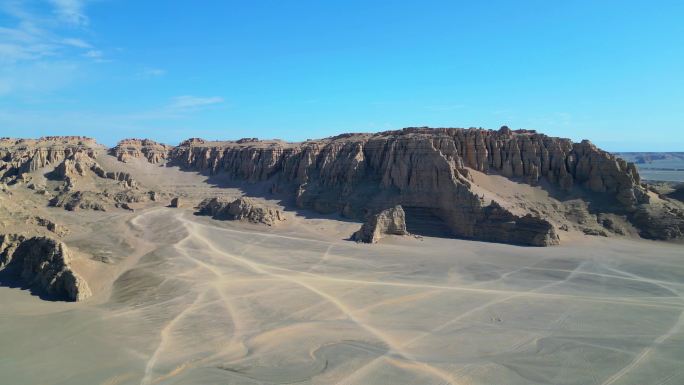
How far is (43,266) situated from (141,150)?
58108 millimetres

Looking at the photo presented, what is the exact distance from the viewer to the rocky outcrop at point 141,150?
2790 inches

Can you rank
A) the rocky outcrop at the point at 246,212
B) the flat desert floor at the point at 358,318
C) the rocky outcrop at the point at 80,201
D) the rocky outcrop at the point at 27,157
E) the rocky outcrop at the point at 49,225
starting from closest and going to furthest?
the flat desert floor at the point at 358,318 → the rocky outcrop at the point at 49,225 → the rocky outcrop at the point at 246,212 → the rocky outcrop at the point at 80,201 → the rocky outcrop at the point at 27,157

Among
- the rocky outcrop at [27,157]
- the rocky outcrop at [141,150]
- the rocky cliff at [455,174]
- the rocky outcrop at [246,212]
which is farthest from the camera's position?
the rocky outcrop at [141,150]

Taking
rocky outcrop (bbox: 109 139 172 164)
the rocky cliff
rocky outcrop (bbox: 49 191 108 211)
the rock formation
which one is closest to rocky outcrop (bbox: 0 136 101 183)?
the rock formation

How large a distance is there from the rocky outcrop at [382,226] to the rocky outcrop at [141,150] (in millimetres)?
48896

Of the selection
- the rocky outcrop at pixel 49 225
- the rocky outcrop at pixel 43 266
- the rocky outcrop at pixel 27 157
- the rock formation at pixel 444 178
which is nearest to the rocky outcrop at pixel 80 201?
the rock formation at pixel 444 178

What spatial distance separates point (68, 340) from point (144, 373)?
5.13 meters

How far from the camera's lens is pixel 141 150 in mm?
76812

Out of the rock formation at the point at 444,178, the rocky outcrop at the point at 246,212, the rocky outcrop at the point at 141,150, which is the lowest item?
the rocky outcrop at the point at 246,212

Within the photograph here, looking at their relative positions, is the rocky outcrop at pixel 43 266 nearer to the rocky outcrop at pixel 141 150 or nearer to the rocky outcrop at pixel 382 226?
the rocky outcrop at pixel 382 226

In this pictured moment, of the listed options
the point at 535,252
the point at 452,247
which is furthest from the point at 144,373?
the point at 535,252

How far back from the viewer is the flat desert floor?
14.9 m

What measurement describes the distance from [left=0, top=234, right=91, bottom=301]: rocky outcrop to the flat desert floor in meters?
0.89

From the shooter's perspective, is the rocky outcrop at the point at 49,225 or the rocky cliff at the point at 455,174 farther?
the rocky cliff at the point at 455,174
